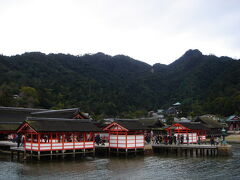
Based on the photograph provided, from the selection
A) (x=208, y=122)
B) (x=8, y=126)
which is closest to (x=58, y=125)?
(x=8, y=126)

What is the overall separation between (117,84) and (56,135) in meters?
126

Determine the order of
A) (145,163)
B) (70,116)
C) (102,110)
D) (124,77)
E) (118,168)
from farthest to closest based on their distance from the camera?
1. (124,77)
2. (102,110)
3. (70,116)
4. (145,163)
5. (118,168)

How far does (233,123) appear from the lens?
92.3 meters

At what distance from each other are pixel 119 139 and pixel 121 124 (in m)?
1.94

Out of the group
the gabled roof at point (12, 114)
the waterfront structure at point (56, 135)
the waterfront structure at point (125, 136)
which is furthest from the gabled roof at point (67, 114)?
the waterfront structure at point (56, 135)

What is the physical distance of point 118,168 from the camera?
2839 centimetres

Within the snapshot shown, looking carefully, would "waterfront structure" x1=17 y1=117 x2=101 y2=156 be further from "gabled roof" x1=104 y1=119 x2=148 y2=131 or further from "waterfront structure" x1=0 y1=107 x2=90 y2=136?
"waterfront structure" x1=0 y1=107 x2=90 y2=136

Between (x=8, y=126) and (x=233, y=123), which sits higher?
(x=8, y=126)

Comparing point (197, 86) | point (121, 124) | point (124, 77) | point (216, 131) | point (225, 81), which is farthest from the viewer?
point (124, 77)

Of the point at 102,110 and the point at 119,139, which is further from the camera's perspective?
the point at 102,110

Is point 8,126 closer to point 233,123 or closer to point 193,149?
point 193,149

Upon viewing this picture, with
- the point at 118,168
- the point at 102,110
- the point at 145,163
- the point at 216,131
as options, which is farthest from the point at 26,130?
the point at 102,110

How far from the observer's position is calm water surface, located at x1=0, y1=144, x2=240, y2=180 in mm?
24531

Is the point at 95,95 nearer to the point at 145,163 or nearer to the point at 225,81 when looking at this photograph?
the point at 225,81
